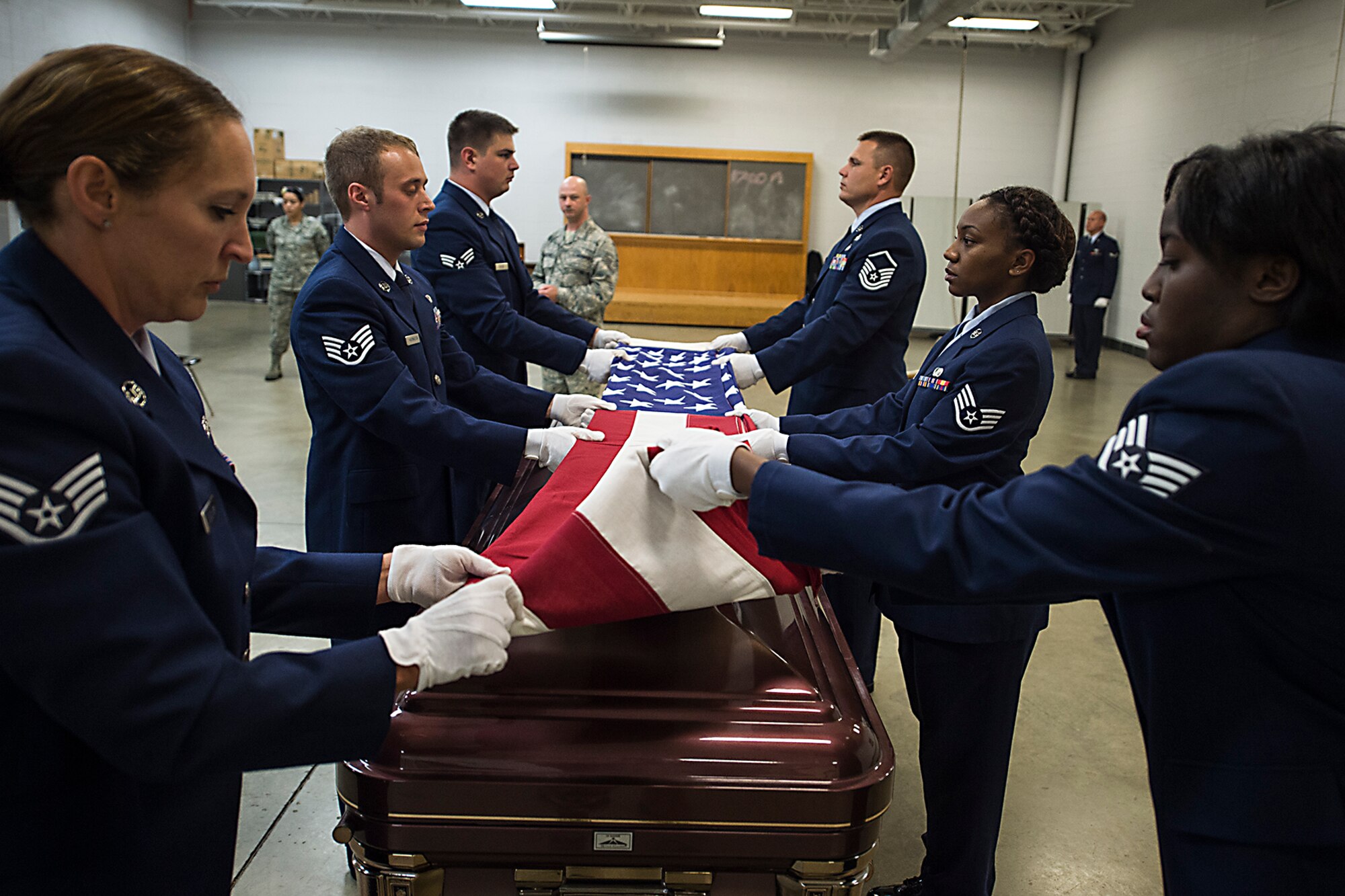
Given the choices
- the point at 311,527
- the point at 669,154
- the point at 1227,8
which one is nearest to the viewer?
the point at 311,527

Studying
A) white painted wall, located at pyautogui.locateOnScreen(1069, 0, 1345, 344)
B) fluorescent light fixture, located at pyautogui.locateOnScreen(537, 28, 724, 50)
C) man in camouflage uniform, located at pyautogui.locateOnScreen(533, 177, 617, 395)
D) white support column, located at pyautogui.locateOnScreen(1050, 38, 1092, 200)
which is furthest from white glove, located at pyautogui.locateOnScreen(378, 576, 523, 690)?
white support column, located at pyautogui.locateOnScreen(1050, 38, 1092, 200)

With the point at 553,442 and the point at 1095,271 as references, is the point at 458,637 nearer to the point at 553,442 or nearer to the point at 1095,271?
the point at 553,442

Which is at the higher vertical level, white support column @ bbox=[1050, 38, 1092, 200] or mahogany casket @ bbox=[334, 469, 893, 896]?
white support column @ bbox=[1050, 38, 1092, 200]

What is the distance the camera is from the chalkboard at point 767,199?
12.4 m

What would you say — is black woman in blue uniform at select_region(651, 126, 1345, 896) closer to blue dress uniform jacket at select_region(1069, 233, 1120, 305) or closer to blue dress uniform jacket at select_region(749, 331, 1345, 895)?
blue dress uniform jacket at select_region(749, 331, 1345, 895)

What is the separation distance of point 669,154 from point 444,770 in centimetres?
1198

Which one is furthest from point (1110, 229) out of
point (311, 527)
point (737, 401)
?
point (311, 527)

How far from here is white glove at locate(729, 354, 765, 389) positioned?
336 cm

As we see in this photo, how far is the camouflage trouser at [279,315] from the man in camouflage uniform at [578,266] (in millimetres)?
3037

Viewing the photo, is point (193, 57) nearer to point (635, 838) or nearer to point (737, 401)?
point (737, 401)

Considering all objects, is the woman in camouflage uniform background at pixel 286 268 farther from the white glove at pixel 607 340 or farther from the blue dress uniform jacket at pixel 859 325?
the blue dress uniform jacket at pixel 859 325

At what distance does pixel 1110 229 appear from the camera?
11.2 metres

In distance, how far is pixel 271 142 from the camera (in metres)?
12.9

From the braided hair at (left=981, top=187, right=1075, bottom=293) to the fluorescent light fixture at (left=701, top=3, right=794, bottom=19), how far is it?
32.1 feet
